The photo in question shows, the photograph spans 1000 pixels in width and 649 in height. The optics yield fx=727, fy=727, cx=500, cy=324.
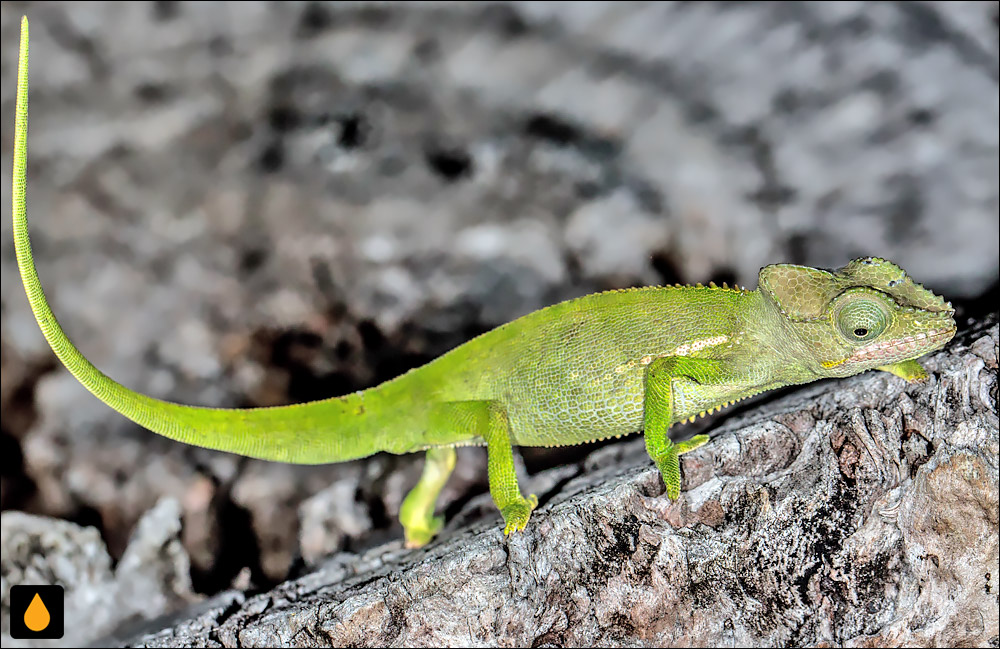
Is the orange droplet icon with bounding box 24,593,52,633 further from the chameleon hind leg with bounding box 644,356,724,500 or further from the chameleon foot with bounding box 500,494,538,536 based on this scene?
the chameleon hind leg with bounding box 644,356,724,500

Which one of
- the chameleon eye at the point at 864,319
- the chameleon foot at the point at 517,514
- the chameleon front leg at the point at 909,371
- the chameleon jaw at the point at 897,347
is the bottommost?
the chameleon foot at the point at 517,514

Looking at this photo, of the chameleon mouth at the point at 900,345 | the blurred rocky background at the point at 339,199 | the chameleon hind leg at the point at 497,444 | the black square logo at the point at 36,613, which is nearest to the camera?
the chameleon mouth at the point at 900,345

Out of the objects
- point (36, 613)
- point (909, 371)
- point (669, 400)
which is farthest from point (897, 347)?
point (36, 613)

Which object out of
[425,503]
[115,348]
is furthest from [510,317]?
[115,348]

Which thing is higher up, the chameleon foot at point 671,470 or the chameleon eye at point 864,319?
the chameleon eye at point 864,319

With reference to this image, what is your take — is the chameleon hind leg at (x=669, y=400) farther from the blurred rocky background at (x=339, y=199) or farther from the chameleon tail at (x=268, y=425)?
the blurred rocky background at (x=339, y=199)

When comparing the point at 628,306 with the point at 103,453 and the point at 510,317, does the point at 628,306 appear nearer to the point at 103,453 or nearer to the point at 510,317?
the point at 510,317

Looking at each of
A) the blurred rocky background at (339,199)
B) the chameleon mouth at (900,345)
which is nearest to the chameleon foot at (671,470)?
the chameleon mouth at (900,345)
